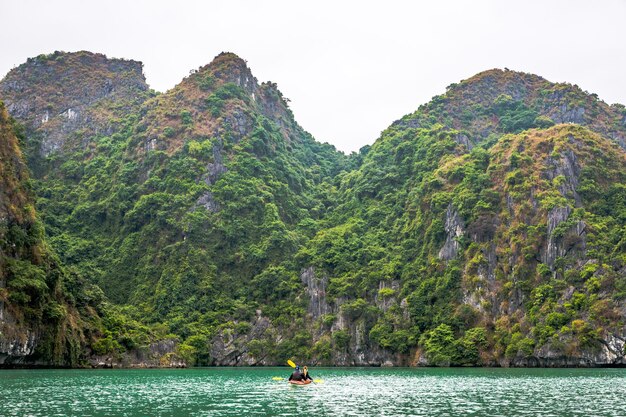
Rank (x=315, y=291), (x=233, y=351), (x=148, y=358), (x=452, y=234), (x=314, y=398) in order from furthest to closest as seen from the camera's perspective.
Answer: (x=315, y=291) < (x=452, y=234) < (x=233, y=351) < (x=148, y=358) < (x=314, y=398)

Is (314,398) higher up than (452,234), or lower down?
lower down

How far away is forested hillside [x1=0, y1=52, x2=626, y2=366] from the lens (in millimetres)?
96750

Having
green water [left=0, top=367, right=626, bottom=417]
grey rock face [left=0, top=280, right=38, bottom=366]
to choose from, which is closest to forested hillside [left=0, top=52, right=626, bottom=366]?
grey rock face [left=0, top=280, right=38, bottom=366]

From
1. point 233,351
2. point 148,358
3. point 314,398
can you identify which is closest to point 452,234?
point 233,351

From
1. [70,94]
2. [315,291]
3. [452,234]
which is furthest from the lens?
[70,94]

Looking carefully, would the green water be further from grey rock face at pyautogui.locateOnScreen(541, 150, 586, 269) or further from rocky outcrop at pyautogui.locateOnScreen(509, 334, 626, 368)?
grey rock face at pyautogui.locateOnScreen(541, 150, 586, 269)

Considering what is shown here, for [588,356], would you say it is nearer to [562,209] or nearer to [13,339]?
[562,209]

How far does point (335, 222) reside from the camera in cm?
14100

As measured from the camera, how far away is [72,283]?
86.5 meters

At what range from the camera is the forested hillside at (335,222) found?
96750mm

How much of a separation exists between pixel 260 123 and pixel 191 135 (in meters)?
19.5

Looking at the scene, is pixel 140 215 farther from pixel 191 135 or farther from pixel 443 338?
pixel 443 338

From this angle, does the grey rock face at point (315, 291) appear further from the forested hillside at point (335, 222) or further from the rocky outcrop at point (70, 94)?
the rocky outcrop at point (70, 94)

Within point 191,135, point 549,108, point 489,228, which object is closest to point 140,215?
point 191,135
